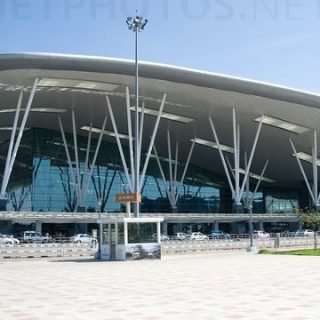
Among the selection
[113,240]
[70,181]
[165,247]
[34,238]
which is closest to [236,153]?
[70,181]

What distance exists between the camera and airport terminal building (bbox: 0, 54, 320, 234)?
4684cm

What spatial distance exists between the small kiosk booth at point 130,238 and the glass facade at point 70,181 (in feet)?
108

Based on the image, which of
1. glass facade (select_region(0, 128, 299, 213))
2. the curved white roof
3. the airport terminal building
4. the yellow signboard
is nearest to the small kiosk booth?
the yellow signboard

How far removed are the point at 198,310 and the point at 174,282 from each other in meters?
5.50

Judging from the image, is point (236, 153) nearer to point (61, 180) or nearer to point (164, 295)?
point (61, 180)

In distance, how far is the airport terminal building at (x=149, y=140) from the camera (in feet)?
154

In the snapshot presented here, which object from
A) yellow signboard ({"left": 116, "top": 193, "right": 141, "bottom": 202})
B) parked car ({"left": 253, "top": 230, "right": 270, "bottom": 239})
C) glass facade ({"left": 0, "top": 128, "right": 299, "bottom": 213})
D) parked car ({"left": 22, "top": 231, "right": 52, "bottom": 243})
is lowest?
parked car ({"left": 253, "top": 230, "right": 270, "bottom": 239})

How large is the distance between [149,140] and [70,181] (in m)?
11.5

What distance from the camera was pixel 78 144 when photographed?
2852 inches

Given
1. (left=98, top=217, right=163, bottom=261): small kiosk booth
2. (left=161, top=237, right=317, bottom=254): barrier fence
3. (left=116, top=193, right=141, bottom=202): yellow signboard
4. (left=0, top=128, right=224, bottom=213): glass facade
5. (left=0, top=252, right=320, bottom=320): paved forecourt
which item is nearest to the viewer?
(left=0, top=252, right=320, bottom=320): paved forecourt

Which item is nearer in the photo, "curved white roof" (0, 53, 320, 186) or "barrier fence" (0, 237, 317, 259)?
"barrier fence" (0, 237, 317, 259)

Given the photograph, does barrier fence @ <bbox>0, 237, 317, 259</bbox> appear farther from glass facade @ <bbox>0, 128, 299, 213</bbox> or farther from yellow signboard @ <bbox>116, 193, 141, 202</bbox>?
glass facade @ <bbox>0, 128, 299, 213</bbox>

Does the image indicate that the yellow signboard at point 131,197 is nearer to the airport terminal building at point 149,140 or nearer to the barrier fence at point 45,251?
the airport terminal building at point 149,140

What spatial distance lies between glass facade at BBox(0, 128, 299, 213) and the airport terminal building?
0.45 feet
